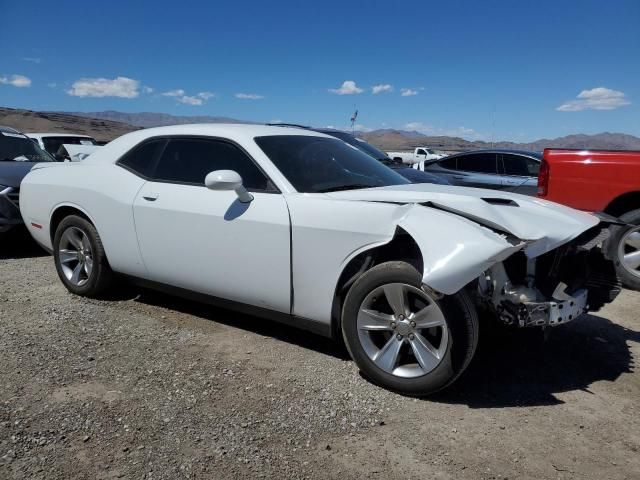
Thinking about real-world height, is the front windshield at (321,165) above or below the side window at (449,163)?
above

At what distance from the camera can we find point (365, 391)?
312cm

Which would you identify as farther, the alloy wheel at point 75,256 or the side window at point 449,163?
the side window at point 449,163

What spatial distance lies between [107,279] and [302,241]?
216 centimetres

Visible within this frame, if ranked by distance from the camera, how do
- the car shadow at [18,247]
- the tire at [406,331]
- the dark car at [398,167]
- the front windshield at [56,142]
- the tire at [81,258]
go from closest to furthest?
1. the tire at [406,331]
2. the tire at [81,258]
3. the car shadow at [18,247]
4. the dark car at [398,167]
5. the front windshield at [56,142]

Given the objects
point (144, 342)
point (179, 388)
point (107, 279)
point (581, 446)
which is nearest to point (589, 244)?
point (581, 446)

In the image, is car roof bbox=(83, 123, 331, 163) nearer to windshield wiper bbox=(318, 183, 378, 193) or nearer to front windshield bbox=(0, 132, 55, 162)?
windshield wiper bbox=(318, 183, 378, 193)

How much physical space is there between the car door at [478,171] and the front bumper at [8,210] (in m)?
6.88

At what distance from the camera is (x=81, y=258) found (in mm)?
4707

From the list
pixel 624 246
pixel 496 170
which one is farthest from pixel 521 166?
pixel 624 246

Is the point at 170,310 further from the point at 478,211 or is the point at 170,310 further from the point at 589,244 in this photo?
the point at 589,244

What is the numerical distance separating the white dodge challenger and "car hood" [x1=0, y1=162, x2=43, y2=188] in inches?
110

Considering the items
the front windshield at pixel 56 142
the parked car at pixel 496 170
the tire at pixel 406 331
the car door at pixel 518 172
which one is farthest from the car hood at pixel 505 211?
the front windshield at pixel 56 142

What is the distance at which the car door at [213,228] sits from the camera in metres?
3.44

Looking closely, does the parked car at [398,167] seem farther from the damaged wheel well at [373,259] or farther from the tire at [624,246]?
the damaged wheel well at [373,259]
